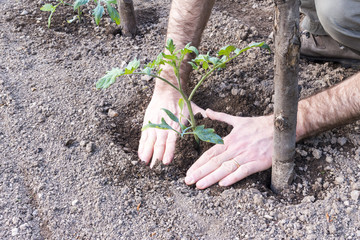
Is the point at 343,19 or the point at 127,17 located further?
the point at 127,17

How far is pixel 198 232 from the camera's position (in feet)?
4.85

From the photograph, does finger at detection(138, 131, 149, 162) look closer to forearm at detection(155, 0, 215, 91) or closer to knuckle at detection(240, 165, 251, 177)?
forearm at detection(155, 0, 215, 91)

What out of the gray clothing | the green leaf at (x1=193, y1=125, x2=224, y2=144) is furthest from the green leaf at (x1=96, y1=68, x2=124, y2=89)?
the gray clothing

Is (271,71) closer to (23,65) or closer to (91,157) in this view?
(91,157)

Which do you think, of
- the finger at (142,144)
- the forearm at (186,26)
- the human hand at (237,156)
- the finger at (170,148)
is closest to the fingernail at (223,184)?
the human hand at (237,156)

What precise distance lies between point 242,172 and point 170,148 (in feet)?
1.04

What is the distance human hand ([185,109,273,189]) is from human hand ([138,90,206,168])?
137mm

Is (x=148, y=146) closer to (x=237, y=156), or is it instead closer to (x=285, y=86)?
(x=237, y=156)

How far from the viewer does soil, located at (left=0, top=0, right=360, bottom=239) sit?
4.92 feet

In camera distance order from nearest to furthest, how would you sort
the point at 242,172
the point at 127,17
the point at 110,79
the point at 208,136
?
the point at 110,79
the point at 208,136
the point at 242,172
the point at 127,17

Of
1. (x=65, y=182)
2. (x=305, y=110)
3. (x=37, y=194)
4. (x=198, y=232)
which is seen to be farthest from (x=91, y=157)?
(x=305, y=110)

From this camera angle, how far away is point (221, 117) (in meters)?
1.79

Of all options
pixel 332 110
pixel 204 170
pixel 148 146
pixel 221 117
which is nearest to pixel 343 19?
pixel 332 110

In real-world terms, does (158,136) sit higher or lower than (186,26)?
lower
